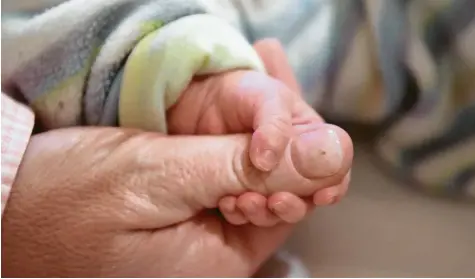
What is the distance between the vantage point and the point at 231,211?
0.62 meters

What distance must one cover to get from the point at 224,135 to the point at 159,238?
0.09 meters

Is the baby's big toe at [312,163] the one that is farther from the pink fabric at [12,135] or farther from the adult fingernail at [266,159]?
the pink fabric at [12,135]

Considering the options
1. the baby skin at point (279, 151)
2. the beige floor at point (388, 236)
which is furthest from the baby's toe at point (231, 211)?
the beige floor at point (388, 236)

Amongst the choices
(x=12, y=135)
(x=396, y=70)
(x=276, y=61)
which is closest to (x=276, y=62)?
(x=276, y=61)

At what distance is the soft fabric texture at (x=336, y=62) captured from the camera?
686 mm

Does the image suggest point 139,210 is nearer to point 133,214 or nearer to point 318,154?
point 133,214

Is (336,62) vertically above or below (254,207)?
above

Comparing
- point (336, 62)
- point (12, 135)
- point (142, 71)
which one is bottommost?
point (12, 135)

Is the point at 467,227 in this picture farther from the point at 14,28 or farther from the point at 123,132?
the point at 14,28

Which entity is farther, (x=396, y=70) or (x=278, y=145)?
(x=396, y=70)

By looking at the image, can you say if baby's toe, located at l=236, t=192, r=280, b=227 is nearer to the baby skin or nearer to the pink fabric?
the baby skin

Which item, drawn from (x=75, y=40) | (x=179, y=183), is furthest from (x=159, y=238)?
(x=75, y=40)

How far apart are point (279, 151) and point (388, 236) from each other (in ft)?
0.55

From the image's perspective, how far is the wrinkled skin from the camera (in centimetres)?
62
